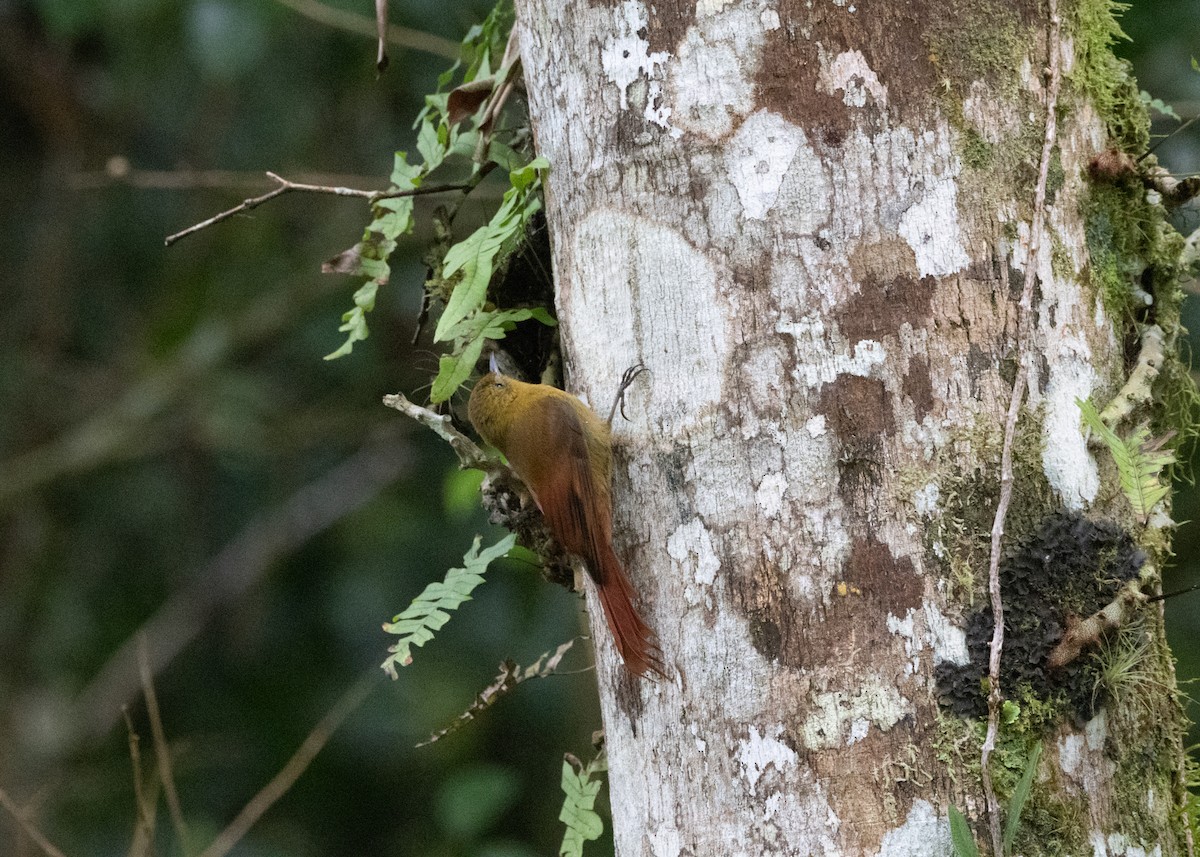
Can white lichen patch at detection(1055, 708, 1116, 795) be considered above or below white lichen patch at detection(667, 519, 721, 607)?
below

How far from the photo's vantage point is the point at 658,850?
1.78m

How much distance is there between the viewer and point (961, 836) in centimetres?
156

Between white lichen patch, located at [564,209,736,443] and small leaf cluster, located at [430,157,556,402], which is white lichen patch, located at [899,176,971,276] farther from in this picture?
small leaf cluster, located at [430,157,556,402]

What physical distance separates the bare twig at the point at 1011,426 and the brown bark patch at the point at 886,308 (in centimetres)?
14

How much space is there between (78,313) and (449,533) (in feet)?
7.24

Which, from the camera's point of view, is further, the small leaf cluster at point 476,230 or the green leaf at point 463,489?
the green leaf at point 463,489

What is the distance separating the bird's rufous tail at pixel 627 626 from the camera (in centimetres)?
181

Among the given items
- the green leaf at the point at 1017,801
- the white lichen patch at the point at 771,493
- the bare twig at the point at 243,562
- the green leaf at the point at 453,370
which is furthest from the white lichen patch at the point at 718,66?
the bare twig at the point at 243,562

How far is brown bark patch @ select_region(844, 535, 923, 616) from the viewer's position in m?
1.67

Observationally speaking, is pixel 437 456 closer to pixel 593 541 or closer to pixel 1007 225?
pixel 593 541

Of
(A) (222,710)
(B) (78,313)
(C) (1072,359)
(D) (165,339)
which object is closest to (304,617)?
(A) (222,710)

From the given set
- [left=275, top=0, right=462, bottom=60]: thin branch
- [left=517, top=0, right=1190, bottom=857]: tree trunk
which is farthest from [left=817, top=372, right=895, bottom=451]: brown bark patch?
[left=275, top=0, right=462, bottom=60]: thin branch

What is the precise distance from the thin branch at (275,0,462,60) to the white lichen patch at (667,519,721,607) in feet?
8.34

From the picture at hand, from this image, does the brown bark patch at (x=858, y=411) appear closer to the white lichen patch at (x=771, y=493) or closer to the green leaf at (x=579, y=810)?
the white lichen patch at (x=771, y=493)
